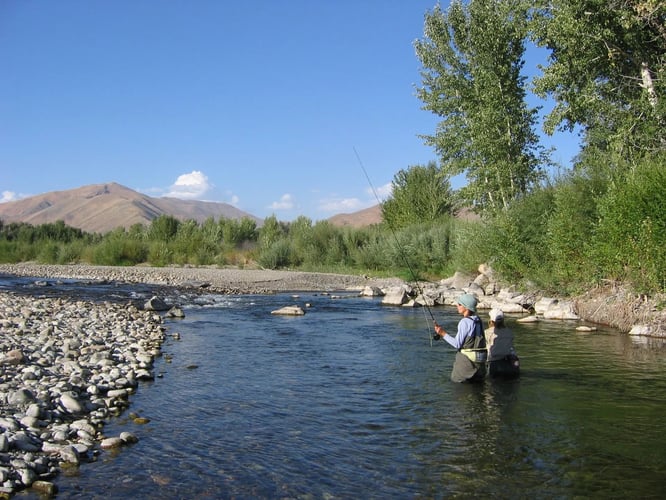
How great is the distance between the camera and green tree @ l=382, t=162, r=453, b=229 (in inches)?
1638

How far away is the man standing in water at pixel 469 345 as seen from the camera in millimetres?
9883

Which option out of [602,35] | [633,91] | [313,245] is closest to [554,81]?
[602,35]

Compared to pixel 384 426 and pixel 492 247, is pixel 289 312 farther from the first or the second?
pixel 384 426

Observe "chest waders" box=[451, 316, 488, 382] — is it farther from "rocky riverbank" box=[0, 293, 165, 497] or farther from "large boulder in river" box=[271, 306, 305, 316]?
"large boulder in river" box=[271, 306, 305, 316]

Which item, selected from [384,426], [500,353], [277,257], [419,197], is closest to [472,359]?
[500,353]

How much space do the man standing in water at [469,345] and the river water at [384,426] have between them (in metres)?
0.28

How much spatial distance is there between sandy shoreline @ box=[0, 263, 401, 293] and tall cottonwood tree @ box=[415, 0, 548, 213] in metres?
8.25

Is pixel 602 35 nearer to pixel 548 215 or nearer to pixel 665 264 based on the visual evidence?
pixel 548 215

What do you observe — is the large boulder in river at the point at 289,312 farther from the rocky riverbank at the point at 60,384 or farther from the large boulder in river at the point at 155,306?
the rocky riverbank at the point at 60,384

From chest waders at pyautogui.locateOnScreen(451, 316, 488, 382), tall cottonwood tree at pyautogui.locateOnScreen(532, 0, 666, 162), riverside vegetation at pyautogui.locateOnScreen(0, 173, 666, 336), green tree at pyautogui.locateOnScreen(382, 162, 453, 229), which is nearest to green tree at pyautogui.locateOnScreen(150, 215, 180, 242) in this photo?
riverside vegetation at pyautogui.locateOnScreen(0, 173, 666, 336)

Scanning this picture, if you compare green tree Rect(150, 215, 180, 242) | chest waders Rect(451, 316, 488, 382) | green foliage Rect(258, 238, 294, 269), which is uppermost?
green tree Rect(150, 215, 180, 242)

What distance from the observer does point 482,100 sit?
2775 cm

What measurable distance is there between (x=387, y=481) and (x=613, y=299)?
1328 centimetres

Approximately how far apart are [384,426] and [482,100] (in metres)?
22.9
